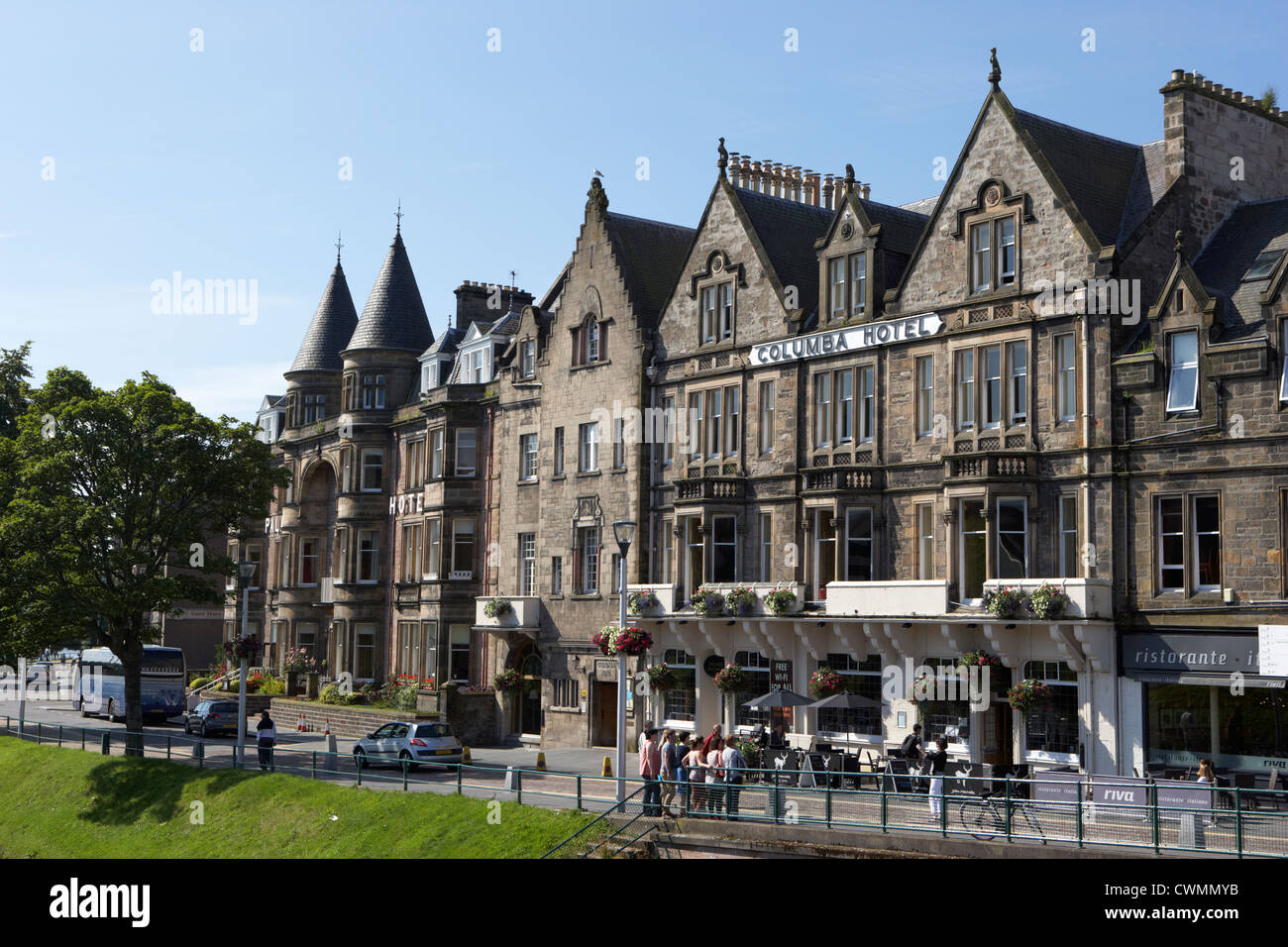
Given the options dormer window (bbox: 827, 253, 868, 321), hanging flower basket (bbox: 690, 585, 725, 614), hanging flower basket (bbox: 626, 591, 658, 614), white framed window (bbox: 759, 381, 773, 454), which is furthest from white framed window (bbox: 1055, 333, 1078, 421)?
hanging flower basket (bbox: 626, 591, 658, 614)

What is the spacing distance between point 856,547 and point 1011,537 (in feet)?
16.9

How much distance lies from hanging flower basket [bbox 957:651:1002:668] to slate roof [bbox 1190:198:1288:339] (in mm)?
9591

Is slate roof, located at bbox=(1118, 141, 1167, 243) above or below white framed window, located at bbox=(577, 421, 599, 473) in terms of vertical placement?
above

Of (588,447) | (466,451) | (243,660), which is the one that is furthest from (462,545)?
(243,660)

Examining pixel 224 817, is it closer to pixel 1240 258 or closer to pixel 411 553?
pixel 411 553

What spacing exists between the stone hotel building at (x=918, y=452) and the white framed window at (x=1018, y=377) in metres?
0.09

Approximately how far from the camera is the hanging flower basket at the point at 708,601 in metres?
42.2

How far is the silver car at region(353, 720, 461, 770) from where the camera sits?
40438 millimetres

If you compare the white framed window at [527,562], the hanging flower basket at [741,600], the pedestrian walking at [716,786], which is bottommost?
the pedestrian walking at [716,786]

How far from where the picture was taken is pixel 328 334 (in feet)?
232

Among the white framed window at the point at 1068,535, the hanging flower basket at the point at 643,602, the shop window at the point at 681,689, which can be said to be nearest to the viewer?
the white framed window at the point at 1068,535

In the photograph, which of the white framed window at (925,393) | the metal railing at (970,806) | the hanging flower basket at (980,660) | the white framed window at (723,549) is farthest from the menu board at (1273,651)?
the white framed window at (723,549)

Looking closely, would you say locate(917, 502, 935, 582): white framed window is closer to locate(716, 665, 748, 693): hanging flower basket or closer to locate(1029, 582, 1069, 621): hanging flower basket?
locate(1029, 582, 1069, 621): hanging flower basket

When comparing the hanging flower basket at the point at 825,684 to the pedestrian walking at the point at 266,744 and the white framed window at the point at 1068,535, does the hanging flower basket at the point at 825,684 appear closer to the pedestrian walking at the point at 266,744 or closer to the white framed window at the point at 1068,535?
the white framed window at the point at 1068,535
